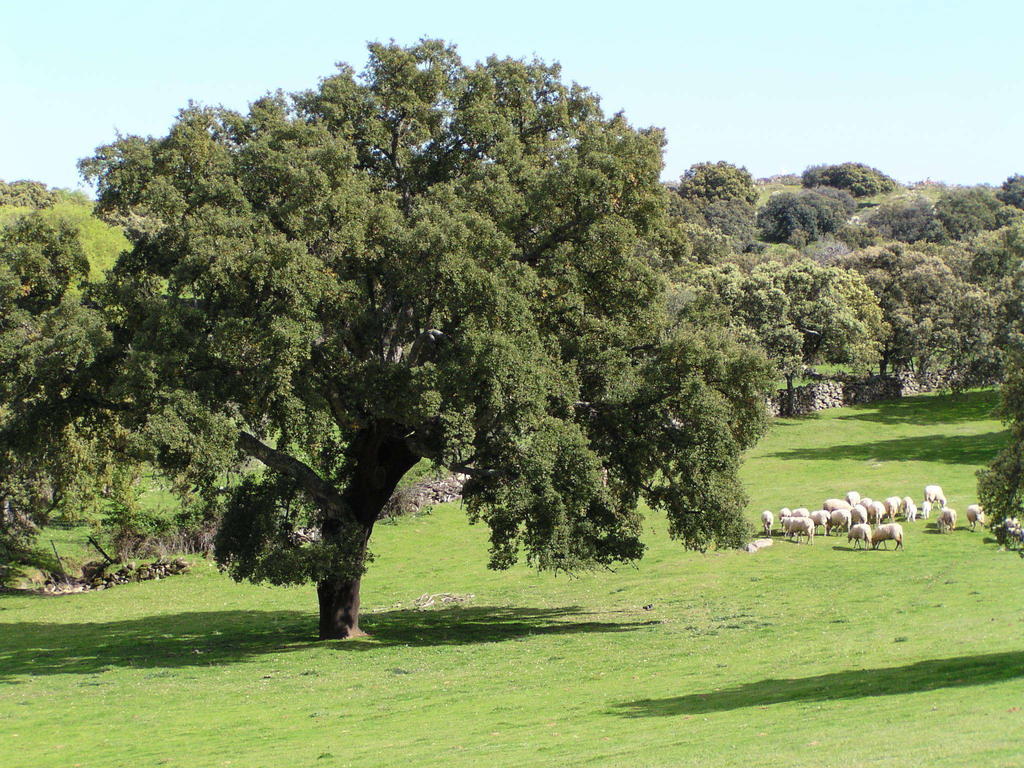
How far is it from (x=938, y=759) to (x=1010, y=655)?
8.92m

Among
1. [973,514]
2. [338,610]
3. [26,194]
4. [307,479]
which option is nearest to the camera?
[307,479]

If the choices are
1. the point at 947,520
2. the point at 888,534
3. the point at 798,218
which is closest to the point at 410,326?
the point at 888,534

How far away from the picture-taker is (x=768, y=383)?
29359 millimetres

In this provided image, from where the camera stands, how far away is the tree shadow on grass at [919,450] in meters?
62.6

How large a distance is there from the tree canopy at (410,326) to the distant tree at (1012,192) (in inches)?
6359

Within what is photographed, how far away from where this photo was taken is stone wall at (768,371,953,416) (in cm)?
8212

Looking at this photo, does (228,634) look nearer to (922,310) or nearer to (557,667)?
(557,667)

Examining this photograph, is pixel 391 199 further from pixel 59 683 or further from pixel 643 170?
pixel 59 683

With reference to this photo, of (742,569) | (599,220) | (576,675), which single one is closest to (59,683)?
(576,675)

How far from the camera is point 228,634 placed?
34.0 m

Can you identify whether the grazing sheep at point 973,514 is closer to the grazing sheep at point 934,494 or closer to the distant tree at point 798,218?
the grazing sheep at point 934,494

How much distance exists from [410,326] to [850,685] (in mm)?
15051

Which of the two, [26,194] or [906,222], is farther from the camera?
[906,222]

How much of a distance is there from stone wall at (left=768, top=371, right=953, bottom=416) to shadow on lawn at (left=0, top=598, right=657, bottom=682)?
50.5 m
